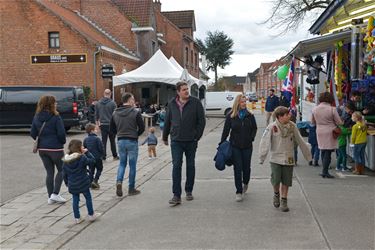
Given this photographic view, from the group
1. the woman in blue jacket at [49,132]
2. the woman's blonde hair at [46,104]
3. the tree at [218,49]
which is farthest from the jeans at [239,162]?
the tree at [218,49]

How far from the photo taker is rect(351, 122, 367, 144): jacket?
8.89 m

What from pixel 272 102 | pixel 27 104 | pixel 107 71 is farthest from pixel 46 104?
pixel 107 71

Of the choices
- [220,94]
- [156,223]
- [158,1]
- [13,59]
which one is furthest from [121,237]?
[158,1]

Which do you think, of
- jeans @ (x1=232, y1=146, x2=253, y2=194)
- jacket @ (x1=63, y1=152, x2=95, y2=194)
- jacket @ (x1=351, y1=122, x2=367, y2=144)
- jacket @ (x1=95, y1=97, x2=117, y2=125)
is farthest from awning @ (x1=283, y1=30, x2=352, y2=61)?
jacket @ (x1=63, y1=152, x2=95, y2=194)

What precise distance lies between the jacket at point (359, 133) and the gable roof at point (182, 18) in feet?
120

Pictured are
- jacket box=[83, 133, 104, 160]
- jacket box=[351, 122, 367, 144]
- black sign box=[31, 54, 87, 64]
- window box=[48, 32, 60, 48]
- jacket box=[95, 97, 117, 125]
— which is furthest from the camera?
window box=[48, 32, 60, 48]

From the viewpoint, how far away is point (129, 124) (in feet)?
24.9

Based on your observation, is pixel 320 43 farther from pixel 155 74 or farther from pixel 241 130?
pixel 155 74

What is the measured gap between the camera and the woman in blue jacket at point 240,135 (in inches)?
275

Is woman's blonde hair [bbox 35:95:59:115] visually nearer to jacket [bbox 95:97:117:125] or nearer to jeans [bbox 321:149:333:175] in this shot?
jacket [bbox 95:97:117:125]

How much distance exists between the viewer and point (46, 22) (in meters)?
24.6

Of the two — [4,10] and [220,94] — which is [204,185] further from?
[220,94]

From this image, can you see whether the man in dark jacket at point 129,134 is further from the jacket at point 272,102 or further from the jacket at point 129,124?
the jacket at point 272,102

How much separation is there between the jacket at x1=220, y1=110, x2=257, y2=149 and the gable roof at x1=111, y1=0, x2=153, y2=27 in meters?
25.9
